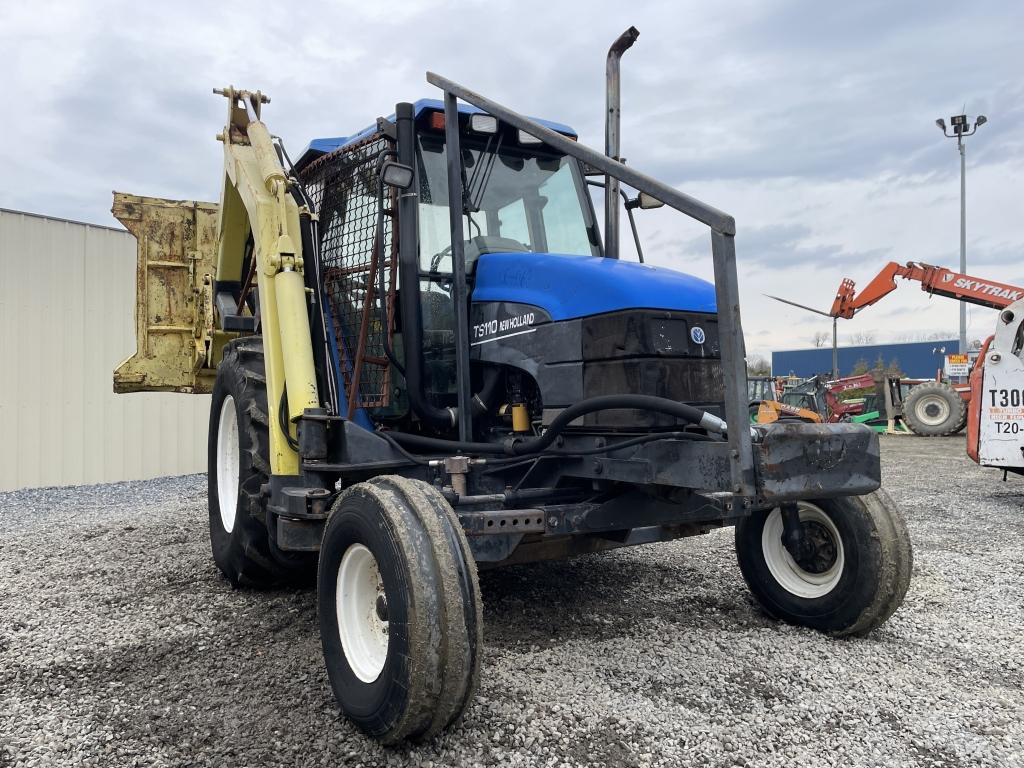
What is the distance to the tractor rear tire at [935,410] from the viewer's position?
55.9ft

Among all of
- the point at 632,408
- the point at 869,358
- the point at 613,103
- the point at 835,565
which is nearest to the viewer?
the point at 632,408

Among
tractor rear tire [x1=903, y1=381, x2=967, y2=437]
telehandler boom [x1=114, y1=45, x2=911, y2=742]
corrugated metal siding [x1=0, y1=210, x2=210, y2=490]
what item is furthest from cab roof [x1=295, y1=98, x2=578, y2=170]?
tractor rear tire [x1=903, y1=381, x2=967, y2=437]

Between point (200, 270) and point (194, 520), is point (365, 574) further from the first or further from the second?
point (194, 520)

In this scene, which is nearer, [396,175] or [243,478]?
[396,175]

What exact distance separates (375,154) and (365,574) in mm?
2026

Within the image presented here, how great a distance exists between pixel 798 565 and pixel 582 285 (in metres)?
1.89

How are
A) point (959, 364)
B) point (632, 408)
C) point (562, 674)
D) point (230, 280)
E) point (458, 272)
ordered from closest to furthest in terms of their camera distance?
point (632, 408) → point (562, 674) → point (458, 272) → point (230, 280) → point (959, 364)

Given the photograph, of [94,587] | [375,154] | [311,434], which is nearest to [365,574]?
[311,434]

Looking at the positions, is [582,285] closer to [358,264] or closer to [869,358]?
[358,264]

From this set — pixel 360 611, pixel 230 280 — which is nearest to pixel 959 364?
pixel 230 280

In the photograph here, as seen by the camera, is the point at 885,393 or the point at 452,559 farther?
the point at 885,393

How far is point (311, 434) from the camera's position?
11.9ft

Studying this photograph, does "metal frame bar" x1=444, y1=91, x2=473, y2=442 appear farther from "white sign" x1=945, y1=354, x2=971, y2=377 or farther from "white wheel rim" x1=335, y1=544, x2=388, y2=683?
"white sign" x1=945, y1=354, x2=971, y2=377

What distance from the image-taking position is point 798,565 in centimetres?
399
